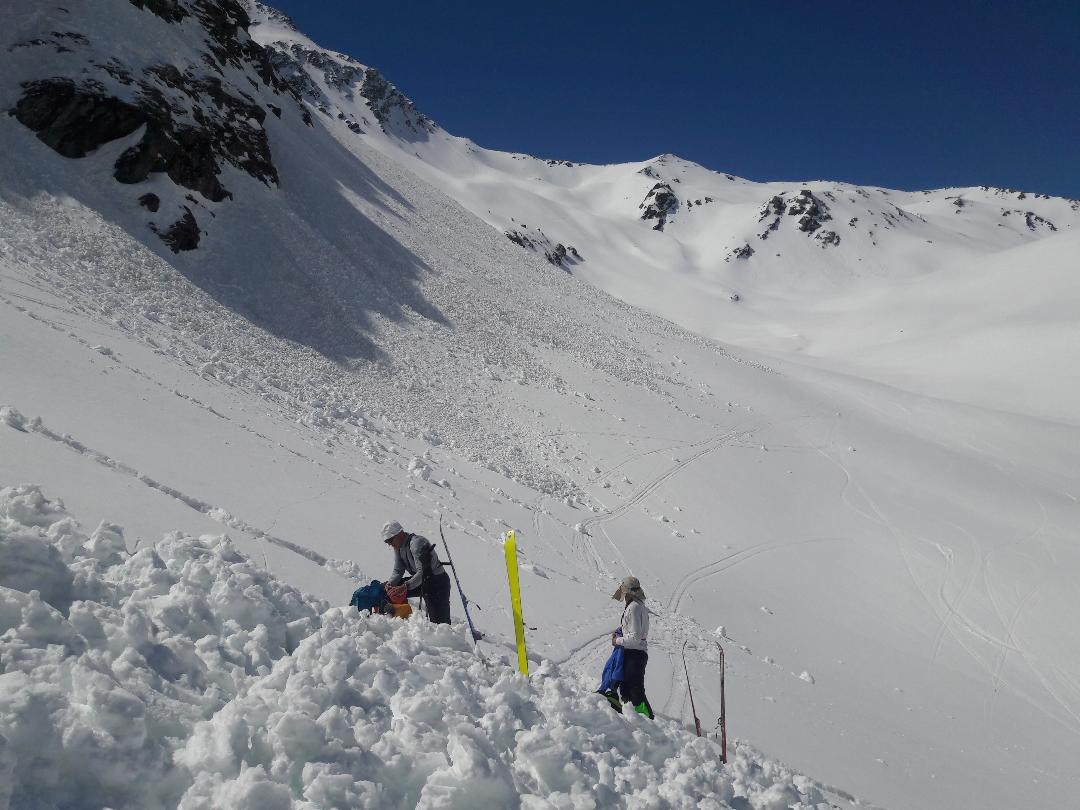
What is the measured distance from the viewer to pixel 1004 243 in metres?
154

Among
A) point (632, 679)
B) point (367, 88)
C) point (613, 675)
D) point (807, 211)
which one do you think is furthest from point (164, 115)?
point (807, 211)

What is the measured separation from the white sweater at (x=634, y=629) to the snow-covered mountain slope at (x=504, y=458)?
83 centimetres

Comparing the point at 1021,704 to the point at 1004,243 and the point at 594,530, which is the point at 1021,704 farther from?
the point at 1004,243

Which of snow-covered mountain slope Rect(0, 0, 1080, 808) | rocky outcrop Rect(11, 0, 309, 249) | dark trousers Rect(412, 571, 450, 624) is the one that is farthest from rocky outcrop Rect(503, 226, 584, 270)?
dark trousers Rect(412, 571, 450, 624)

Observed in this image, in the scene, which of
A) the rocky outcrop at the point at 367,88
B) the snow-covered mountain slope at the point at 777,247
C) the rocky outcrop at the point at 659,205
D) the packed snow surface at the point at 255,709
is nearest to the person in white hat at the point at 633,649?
the packed snow surface at the point at 255,709

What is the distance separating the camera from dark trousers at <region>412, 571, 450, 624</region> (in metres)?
7.10

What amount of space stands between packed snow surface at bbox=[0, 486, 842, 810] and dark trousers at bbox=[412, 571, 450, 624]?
46.9 inches

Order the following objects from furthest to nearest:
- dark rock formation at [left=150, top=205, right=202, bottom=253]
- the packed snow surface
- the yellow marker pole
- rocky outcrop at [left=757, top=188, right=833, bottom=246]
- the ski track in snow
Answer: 1. rocky outcrop at [left=757, top=188, right=833, bottom=246]
2. dark rock formation at [left=150, top=205, right=202, bottom=253]
3. the ski track in snow
4. the yellow marker pole
5. the packed snow surface

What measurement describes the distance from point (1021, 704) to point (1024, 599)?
5.81 metres

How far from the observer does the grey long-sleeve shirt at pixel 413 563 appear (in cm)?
704

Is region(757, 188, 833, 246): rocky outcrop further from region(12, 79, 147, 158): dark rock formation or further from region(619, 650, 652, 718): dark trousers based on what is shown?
region(619, 650, 652, 718): dark trousers

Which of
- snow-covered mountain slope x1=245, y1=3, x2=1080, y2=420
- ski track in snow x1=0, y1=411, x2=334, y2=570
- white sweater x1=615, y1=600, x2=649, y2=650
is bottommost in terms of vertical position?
ski track in snow x1=0, y1=411, x2=334, y2=570

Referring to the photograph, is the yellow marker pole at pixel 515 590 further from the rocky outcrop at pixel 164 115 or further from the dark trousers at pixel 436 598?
the rocky outcrop at pixel 164 115

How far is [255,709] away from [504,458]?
49.0 ft
